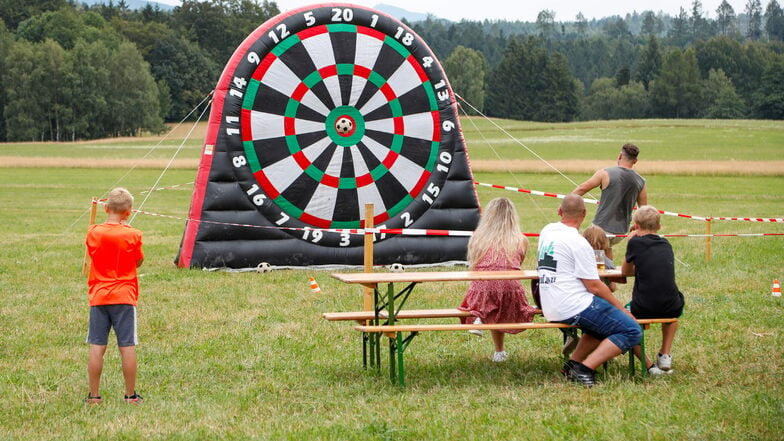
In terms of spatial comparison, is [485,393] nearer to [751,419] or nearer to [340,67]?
[751,419]

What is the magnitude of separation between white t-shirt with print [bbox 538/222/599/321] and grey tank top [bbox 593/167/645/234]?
303 cm

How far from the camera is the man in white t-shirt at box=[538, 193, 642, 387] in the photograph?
6.54 m

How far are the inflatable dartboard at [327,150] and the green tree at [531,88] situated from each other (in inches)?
4542

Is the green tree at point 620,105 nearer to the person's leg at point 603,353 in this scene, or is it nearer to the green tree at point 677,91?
the green tree at point 677,91

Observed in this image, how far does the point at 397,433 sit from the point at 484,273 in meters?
1.87

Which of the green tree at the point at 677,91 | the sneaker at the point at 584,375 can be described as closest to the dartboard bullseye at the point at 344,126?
the sneaker at the point at 584,375

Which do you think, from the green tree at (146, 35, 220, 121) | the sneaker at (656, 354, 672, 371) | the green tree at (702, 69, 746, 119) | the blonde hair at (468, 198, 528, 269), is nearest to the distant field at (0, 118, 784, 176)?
the green tree at (146, 35, 220, 121)

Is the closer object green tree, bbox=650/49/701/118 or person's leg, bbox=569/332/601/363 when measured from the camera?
A: person's leg, bbox=569/332/601/363

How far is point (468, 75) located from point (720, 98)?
33.1 meters

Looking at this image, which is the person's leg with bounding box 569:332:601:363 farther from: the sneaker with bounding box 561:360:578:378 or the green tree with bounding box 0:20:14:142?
the green tree with bounding box 0:20:14:142

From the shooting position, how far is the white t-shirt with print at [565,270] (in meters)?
6.57

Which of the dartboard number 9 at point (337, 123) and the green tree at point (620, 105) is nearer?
the dartboard number 9 at point (337, 123)

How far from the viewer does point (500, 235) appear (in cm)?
743

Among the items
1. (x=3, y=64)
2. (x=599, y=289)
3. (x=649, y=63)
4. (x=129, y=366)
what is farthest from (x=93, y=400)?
(x=649, y=63)
